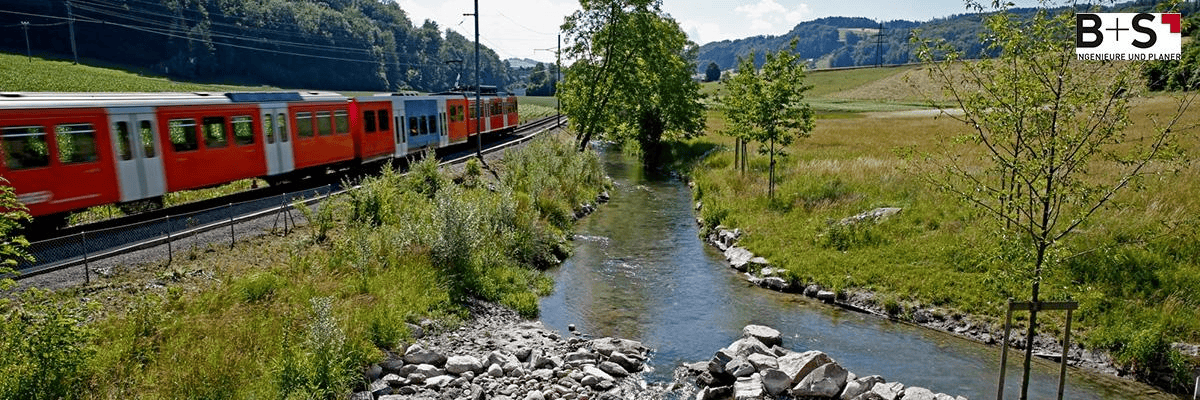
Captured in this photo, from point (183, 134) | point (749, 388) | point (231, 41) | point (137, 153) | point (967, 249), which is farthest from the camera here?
point (231, 41)

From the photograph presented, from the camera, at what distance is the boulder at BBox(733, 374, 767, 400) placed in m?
11.1

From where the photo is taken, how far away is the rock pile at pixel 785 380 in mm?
10977

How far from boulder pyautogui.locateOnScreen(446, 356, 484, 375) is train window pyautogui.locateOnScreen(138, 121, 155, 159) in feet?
36.2

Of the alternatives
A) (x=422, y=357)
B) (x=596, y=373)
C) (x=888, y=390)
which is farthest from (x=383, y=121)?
(x=888, y=390)

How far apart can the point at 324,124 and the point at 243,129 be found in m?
4.11

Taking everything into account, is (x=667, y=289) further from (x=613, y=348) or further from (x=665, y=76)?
(x=665, y=76)

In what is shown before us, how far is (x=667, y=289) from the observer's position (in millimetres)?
17531

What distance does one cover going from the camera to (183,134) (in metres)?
18.3

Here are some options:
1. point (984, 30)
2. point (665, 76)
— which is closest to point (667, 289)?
point (984, 30)

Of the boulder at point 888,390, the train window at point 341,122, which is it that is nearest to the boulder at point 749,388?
the boulder at point 888,390

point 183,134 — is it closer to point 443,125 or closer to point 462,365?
point 462,365

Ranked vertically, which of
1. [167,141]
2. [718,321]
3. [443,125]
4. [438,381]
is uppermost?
[167,141]

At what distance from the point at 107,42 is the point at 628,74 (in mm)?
91238

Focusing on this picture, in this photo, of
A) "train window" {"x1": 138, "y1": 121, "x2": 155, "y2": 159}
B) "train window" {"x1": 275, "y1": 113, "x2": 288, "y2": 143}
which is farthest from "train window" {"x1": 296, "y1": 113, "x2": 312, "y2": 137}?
"train window" {"x1": 138, "y1": 121, "x2": 155, "y2": 159}
